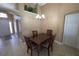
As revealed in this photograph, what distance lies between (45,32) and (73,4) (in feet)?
2.46

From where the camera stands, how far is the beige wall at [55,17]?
174 centimetres

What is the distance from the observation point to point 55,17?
70.6 inches

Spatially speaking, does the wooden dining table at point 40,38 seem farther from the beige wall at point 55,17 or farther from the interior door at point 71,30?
the interior door at point 71,30

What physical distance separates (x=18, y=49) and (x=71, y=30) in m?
1.12

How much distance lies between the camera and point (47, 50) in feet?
6.06

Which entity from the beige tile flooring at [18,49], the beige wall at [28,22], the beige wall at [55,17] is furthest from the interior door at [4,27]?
the beige wall at [55,17]

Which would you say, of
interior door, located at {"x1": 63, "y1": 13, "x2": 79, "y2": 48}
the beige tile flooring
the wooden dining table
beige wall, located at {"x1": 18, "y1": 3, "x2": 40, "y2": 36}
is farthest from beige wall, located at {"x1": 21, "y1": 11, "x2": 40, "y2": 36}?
interior door, located at {"x1": 63, "y1": 13, "x2": 79, "y2": 48}

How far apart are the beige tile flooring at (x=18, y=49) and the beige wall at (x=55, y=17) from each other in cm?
21

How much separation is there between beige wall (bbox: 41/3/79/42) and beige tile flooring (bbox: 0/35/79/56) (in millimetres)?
211

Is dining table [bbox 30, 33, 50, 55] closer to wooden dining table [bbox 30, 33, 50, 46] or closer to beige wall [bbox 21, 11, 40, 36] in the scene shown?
wooden dining table [bbox 30, 33, 50, 46]

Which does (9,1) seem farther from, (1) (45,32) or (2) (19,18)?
(1) (45,32)

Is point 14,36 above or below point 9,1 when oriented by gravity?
below

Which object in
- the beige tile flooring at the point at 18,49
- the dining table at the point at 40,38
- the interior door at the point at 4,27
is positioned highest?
the interior door at the point at 4,27

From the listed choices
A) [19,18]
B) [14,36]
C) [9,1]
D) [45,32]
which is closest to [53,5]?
[45,32]
